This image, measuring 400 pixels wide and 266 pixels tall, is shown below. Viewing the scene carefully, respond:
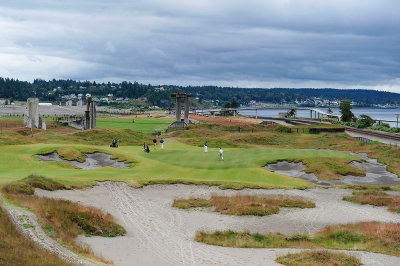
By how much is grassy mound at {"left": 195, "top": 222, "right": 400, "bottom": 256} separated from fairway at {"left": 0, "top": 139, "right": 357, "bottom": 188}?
41.6ft

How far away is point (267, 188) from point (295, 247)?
1459 cm

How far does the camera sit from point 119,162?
49000 mm

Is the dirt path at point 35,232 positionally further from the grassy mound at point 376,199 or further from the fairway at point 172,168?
the grassy mound at point 376,199

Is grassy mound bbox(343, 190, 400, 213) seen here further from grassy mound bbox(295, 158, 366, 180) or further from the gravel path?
grassy mound bbox(295, 158, 366, 180)

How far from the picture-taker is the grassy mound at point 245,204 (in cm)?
3164

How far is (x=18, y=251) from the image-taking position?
1781 centimetres

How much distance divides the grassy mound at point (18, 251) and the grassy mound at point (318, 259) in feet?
32.9

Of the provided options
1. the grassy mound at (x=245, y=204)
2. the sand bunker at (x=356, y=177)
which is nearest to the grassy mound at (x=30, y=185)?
the grassy mound at (x=245, y=204)

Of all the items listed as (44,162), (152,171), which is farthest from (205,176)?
(44,162)

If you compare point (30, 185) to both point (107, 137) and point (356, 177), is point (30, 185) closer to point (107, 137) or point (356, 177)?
point (356, 177)

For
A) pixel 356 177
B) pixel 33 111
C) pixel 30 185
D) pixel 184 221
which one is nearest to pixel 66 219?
pixel 184 221

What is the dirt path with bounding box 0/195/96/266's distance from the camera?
62.0 ft

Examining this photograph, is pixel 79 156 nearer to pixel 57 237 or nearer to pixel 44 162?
pixel 44 162

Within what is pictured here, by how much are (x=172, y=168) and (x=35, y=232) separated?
A: 24877mm
